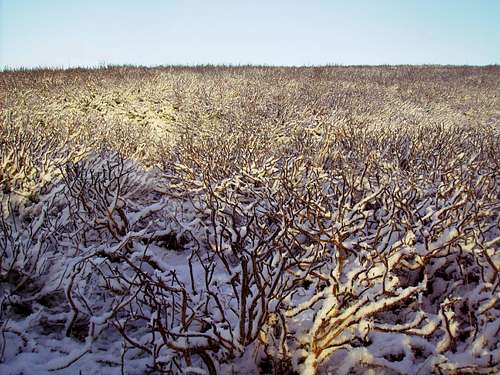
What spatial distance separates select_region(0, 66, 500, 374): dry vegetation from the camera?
2082 millimetres

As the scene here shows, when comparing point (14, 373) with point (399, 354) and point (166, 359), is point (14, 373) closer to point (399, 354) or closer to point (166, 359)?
point (166, 359)

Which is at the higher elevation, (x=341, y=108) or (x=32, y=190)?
(x=341, y=108)

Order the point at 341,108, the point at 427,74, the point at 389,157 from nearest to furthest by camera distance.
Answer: the point at 389,157 < the point at 341,108 < the point at 427,74

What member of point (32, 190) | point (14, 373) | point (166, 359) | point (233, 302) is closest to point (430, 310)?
point (233, 302)

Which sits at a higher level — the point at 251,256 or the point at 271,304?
the point at 251,256

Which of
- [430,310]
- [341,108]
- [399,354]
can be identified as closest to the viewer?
[399,354]

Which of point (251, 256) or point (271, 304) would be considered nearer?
point (251, 256)

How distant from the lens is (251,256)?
190 centimetres

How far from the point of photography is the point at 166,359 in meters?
2.07

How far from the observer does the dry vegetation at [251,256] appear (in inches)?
82.0

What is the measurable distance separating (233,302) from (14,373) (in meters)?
1.38

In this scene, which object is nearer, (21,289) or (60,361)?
(60,361)

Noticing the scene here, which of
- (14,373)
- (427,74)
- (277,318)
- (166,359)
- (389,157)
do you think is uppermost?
(427,74)

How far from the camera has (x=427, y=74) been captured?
17.8 meters
